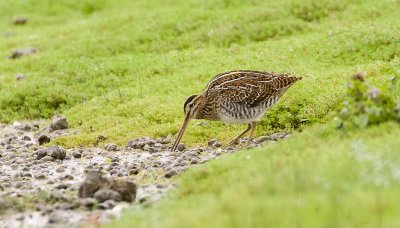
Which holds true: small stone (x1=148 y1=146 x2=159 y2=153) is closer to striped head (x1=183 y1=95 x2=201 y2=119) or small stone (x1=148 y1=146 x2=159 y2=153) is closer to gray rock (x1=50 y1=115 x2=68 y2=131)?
striped head (x1=183 y1=95 x2=201 y2=119)

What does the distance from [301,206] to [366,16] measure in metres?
16.8

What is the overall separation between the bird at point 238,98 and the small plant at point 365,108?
11.3 feet

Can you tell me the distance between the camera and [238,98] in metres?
14.8

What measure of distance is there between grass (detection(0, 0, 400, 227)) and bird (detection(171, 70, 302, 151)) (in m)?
0.96

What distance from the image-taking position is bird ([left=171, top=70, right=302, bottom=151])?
1484 centimetres

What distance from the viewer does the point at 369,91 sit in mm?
11523

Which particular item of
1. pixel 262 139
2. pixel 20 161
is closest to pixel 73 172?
pixel 20 161

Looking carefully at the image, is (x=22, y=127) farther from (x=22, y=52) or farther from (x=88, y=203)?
(x=88, y=203)

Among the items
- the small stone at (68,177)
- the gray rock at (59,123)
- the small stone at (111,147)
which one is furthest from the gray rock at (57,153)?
the gray rock at (59,123)

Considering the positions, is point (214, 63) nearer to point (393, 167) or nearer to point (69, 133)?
point (69, 133)

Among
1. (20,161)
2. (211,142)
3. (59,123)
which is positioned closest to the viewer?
(20,161)

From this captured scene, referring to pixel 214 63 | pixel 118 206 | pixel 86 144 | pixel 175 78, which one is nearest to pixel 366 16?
pixel 214 63

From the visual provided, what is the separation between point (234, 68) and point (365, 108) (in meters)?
9.20

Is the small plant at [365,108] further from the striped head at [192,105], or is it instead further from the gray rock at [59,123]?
the gray rock at [59,123]
